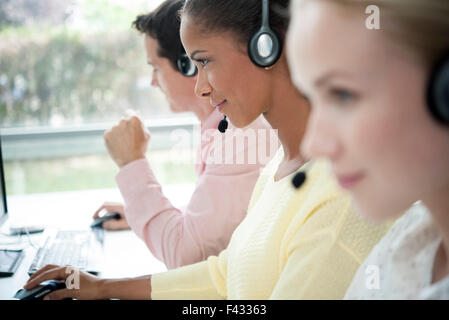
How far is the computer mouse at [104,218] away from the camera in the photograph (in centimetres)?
131

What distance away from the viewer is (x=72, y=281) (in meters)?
0.89

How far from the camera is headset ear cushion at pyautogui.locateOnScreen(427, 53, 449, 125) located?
1.03 ft

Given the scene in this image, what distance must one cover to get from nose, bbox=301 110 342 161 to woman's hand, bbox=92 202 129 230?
3.36ft

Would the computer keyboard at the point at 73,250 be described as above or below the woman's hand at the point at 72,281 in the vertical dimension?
above

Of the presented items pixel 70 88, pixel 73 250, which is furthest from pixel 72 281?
pixel 70 88

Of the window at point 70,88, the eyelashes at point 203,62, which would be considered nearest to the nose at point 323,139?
the eyelashes at point 203,62

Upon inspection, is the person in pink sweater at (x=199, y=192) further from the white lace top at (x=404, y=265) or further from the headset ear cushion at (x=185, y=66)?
the white lace top at (x=404, y=265)

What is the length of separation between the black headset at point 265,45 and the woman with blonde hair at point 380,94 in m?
0.29

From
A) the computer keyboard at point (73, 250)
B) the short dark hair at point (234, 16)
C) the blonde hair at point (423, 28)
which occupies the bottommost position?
the computer keyboard at point (73, 250)

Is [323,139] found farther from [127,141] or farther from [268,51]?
[127,141]

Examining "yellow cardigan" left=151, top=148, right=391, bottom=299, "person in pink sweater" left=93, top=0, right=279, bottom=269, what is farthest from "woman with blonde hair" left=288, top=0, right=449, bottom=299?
"person in pink sweater" left=93, top=0, right=279, bottom=269

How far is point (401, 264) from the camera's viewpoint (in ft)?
1.52

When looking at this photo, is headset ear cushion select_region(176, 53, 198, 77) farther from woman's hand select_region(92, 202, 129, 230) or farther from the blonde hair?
the blonde hair

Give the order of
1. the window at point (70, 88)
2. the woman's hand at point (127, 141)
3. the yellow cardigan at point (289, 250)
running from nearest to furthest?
the yellow cardigan at point (289, 250) → the woman's hand at point (127, 141) → the window at point (70, 88)
